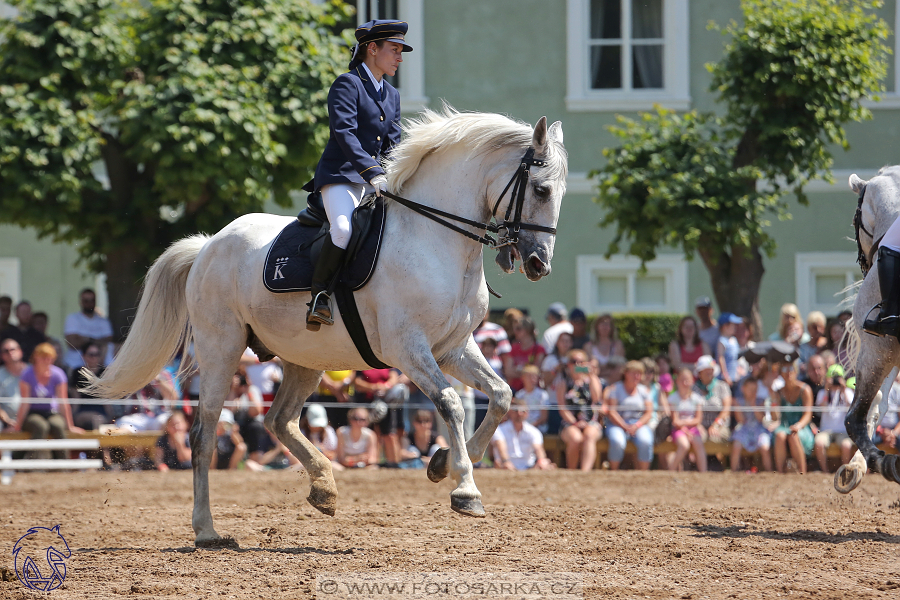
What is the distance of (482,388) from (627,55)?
1204 centimetres

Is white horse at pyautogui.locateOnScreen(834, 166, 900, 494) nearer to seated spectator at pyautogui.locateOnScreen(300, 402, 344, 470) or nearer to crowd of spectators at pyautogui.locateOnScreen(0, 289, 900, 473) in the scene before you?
crowd of spectators at pyautogui.locateOnScreen(0, 289, 900, 473)

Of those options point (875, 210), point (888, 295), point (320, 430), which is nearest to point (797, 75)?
point (875, 210)

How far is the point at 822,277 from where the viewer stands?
1716cm

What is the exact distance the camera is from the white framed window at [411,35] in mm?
17125

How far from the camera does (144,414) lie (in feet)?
37.5

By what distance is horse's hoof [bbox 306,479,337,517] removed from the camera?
6891mm

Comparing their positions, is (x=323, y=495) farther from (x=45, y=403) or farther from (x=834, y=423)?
(x=834, y=423)

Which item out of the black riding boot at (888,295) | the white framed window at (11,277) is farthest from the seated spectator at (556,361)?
the white framed window at (11,277)

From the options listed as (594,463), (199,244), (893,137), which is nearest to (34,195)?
(199,244)

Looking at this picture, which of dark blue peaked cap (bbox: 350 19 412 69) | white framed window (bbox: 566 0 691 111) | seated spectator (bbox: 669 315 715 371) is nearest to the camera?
dark blue peaked cap (bbox: 350 19 412 69)

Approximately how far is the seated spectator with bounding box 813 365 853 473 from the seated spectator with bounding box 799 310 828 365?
74 centimetres

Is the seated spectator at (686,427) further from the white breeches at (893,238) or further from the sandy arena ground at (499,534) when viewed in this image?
the white breeches at (893,238)

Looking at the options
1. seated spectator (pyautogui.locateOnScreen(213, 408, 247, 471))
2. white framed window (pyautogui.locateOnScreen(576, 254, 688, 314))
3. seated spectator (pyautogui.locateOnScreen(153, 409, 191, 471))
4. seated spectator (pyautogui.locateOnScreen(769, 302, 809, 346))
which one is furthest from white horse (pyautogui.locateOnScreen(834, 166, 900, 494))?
white framed window (pyautogui.locateOnScreen(576, 254, 688, 314))

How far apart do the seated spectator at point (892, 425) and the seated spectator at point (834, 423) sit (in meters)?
0.33
